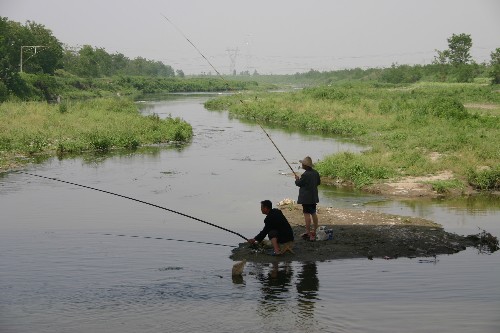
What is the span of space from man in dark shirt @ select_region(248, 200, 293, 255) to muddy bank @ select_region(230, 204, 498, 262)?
11.9 inches

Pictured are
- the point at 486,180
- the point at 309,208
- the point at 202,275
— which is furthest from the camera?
the point at 486,180

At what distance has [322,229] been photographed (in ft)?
41.3

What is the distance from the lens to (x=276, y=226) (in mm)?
11312

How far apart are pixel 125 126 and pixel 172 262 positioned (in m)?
21.8

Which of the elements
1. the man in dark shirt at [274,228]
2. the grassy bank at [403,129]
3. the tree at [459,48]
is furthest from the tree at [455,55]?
the man in dark shirt at [274,228]

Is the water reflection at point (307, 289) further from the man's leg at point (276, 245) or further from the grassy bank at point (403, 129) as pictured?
the grassy bank at point (403, 129)

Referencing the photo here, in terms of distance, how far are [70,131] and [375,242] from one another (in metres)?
21.9

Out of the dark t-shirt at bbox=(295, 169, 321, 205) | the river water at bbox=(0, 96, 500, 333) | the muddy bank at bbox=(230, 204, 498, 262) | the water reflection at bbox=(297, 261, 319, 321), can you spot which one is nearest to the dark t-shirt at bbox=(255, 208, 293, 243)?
the muddy bank at bbox=(230, 204, 498, 262)

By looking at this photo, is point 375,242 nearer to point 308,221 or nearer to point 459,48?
point 308,221

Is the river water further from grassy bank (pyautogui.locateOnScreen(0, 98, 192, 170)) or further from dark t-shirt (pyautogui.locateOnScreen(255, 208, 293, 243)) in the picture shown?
grassy bank (pyautogui.locateOnScreen(0, 98, 192, 170))

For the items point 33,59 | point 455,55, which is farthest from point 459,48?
point 33,59

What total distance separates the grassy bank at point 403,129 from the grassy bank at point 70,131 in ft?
16.2

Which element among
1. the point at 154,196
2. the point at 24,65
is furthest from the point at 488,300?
the point at 24,65

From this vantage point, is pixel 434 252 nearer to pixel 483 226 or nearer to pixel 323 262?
pixel 323 262
